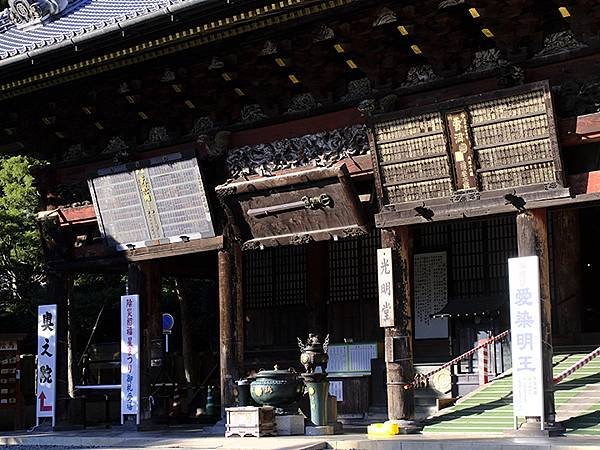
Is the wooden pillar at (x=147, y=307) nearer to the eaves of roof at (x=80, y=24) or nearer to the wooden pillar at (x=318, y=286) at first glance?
the wooden pillar at (x=318, y=286)

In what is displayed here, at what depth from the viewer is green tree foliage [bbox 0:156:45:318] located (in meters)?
21.9

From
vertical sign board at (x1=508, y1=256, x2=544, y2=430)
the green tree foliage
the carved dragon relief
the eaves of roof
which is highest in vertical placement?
the carved dragon relief

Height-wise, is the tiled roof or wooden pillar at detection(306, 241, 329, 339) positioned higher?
the tiled roof

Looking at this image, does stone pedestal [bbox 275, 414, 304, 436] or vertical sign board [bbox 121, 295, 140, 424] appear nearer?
stone pedestal [bbox 275, 414, 304, 436]

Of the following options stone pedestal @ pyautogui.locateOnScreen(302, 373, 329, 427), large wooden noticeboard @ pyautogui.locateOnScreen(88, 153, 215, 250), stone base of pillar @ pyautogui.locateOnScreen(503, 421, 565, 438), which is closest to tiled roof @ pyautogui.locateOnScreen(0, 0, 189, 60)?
large wooden noticeboard @ pyautogui.locateOnScreen(88, 153, 215, 250)

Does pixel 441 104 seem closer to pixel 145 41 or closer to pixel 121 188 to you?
pixel 145 41

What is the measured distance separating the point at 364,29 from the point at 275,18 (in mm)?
1265

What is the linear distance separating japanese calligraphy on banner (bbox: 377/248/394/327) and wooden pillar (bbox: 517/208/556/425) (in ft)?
6.62

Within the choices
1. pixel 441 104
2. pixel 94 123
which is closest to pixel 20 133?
pixel 94 123

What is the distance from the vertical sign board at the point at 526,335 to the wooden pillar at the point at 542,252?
18cm

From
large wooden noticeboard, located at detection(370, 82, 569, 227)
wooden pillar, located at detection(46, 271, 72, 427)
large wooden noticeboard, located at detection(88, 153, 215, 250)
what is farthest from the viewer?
wooden pillar, located at detection(46, 271, 72, 427)

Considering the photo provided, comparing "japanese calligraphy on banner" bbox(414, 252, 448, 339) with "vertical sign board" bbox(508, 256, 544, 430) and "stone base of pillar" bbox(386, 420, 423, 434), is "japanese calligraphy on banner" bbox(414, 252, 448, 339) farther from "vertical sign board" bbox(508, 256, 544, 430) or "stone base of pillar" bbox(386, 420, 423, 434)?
"vertical sign board" bbox(508, 256, 544, 430)

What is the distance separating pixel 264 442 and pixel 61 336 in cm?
605

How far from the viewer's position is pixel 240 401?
14.2 meters
